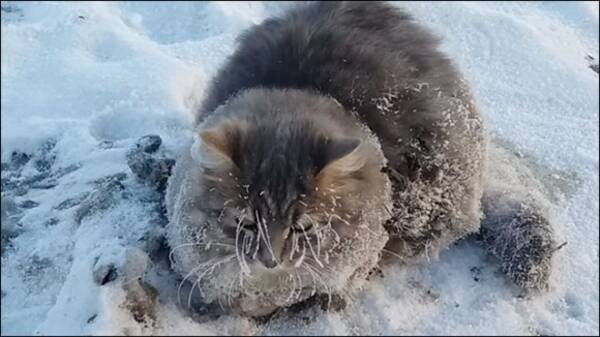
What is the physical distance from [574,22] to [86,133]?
2.41 metres

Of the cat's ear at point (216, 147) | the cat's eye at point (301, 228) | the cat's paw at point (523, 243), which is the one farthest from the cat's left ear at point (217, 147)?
the cat's paw at point (523, 243)

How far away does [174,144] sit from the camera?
2773mm

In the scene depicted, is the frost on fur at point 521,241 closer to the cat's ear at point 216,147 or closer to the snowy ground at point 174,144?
the snowy ground at point 174,144

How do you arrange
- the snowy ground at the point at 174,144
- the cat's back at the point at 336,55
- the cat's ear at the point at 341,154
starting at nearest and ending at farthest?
the cat's ear at the point at 341,154, the snowy ground at the point at 174,144, the cat's back at the point at 336,55

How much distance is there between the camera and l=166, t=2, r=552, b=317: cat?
6.03ft

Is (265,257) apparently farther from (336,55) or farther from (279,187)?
(336,55)

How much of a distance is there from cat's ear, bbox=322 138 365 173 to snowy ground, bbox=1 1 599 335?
0.56 m

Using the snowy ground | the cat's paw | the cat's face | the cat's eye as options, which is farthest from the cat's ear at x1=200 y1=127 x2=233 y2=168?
the cat's paw

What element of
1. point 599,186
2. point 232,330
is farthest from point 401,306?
point 599,186

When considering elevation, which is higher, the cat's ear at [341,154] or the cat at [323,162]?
the cat's ear at [341,154]

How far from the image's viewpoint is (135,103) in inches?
117

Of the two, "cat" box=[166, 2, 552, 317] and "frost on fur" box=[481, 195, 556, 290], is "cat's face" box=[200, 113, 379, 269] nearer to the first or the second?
"cat" box=[166, 2, 552, 317]

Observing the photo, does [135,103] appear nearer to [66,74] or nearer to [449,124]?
[66,74]

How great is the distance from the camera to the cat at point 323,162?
6.03 feet
